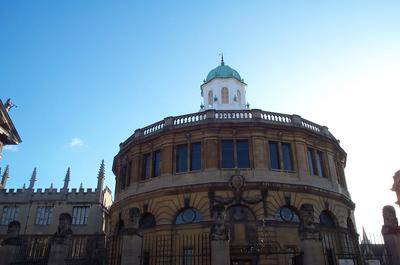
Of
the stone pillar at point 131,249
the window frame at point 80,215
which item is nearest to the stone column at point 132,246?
the stone pillar at point 131,249

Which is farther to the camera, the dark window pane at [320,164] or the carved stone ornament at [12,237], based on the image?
the dark window pane at [320,164]

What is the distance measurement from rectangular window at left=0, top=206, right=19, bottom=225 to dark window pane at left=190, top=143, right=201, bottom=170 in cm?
3467

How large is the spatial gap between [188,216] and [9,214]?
3610 cm

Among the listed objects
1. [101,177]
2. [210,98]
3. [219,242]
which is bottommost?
[219,242]

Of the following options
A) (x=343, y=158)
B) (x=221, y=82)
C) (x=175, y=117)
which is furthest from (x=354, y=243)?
(x=221, y=82)

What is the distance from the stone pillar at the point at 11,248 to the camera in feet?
59.9

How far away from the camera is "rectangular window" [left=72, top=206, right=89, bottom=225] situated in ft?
155

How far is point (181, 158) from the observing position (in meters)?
26.7

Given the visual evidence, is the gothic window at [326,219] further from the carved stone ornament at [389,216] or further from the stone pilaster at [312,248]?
the stone pilaster at [312,248]

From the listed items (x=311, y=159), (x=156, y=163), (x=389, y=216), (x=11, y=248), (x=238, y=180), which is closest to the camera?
(x=389, y=216)

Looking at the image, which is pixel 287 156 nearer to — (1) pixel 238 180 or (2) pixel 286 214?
(2) pixel 286 214

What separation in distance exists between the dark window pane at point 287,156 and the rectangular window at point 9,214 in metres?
40.1

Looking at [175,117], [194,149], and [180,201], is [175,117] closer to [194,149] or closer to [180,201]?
[194,149]

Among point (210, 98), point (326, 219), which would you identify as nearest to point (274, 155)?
point (326, 219)
